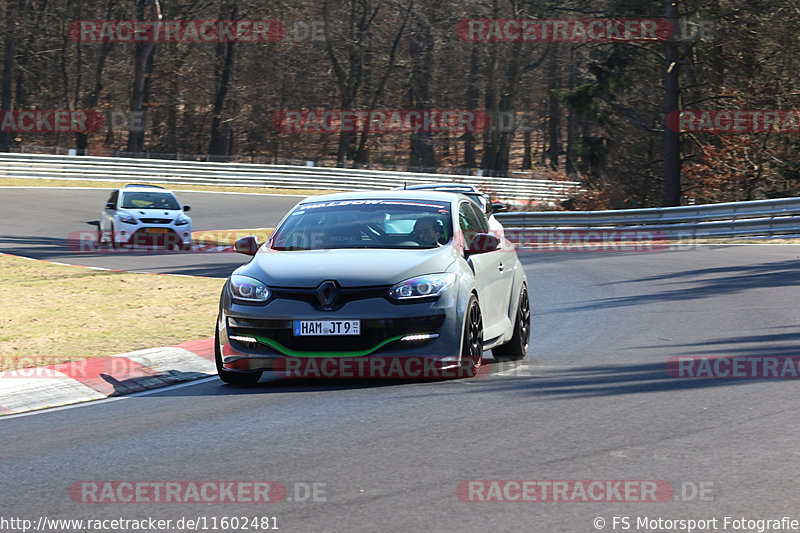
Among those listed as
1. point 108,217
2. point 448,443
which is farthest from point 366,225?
point 108,217

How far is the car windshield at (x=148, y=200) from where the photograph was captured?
26531 mm

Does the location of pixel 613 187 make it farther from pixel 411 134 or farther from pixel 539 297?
pixel 411 134

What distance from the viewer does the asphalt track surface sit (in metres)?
5.19

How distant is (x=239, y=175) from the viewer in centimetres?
5088

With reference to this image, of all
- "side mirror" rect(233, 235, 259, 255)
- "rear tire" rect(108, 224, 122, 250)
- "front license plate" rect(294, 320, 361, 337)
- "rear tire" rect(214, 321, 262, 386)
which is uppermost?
"side mirror" rect(233, 235, 259, 255)

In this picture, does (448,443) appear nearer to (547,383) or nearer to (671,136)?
(547,383)

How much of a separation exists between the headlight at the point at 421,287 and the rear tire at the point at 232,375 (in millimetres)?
1378

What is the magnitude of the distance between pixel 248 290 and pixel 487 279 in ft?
6.99

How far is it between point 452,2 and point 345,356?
191ft

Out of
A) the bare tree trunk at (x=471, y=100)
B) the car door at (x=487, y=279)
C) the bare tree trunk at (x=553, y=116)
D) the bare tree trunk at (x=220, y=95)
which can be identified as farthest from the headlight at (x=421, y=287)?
the bare tree trunk at (x=471, y=100)

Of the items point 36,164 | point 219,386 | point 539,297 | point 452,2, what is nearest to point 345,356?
point 219,386

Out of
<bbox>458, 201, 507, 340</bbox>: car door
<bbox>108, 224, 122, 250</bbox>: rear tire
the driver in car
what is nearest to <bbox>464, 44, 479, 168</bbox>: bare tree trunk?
<bbox>108, 224, 122, 250</bbox>: rear tire

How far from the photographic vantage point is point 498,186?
5209 centimetres

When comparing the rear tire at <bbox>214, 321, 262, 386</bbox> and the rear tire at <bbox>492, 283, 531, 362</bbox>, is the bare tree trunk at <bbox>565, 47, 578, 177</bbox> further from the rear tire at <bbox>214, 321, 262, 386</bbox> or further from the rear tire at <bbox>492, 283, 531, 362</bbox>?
the rear tire at <bbox>214, 321, 262, 386</bbox>
